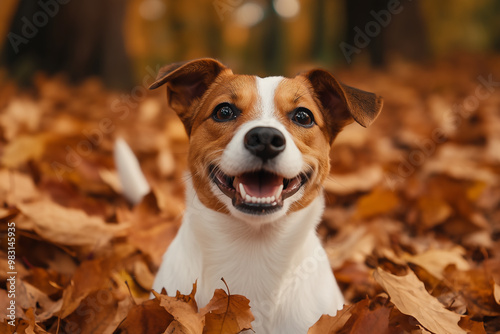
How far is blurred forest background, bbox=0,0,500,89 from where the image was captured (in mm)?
7258

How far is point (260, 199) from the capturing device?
85.8 inches

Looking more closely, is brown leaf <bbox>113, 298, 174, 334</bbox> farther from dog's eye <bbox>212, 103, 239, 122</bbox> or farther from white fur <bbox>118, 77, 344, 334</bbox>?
dog's eye <bbox>212, 103, 239, 122</bbox>

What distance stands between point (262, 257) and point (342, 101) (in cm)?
94

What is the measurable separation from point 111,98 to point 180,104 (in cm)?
483

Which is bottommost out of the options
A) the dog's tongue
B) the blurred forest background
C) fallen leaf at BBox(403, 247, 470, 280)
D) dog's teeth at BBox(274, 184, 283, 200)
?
the blurred forest background

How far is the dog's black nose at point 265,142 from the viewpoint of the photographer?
2.09 meters

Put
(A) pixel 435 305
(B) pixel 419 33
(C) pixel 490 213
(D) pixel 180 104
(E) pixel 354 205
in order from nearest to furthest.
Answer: (A) pixel 435 305 < (D) pixel 180 104 < (C) pixel 490 213 < (E) pixel 354 205 < (B) pixel 419 33

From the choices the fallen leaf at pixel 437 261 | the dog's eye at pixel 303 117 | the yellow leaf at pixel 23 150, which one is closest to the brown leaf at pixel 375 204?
the fallen leaf at pixel 437 261

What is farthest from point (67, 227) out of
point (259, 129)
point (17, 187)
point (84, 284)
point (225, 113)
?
point (259, 129)

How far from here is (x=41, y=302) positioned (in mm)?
2373

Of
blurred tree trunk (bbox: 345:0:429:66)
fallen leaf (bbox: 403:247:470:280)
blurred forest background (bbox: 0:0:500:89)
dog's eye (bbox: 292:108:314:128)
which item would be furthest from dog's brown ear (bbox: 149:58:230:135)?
blurred tree trunk (bbox: 345:0:429:66)

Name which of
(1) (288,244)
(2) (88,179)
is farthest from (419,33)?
(1) (288,244)

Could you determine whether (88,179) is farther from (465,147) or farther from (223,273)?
(465,147)

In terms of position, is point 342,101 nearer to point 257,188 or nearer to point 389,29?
A: point 257,188
